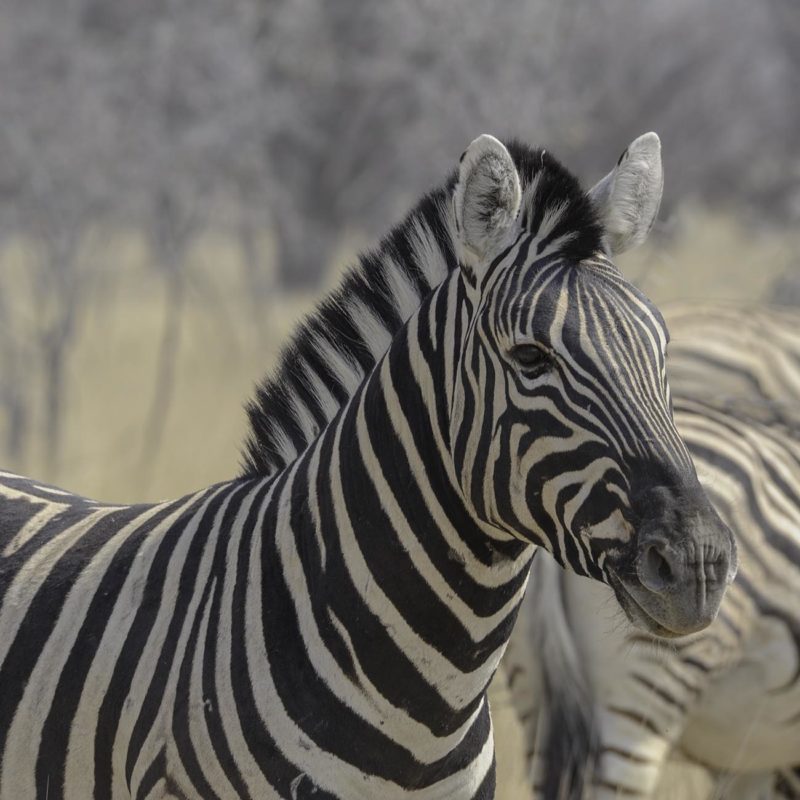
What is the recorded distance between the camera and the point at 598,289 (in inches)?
96.0

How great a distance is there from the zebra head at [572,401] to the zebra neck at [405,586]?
0.42 ft

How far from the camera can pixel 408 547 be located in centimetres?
262

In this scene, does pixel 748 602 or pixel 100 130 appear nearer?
pixel 748 602

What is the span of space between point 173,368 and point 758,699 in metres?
8.86

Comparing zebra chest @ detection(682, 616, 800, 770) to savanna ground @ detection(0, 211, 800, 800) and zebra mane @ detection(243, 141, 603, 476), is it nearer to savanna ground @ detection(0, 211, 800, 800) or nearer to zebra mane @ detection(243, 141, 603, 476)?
savanna ground @ detection(0, 211, 800, 800)

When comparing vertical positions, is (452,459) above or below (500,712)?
above

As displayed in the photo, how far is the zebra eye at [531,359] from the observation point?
7.86ft

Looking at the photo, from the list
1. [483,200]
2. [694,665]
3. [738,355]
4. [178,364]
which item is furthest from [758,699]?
[178,364]

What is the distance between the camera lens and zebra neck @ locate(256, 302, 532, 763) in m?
2.59

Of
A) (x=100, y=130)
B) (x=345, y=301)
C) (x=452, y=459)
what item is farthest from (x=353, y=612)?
(x=100, y=130)

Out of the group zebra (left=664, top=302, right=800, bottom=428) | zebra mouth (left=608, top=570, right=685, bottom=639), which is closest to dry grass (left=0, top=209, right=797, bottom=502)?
zebra (left=664, top=302, right=800, bottom=428)

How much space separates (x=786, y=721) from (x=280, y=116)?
32.4 feet

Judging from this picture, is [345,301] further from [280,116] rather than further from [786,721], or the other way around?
[280,116]

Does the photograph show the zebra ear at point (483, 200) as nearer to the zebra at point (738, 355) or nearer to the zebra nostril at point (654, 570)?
the zebra nostril at point (654, 570)
